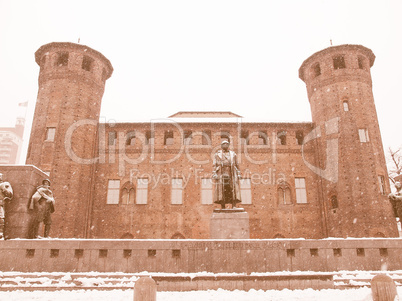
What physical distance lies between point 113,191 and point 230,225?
46.5ft

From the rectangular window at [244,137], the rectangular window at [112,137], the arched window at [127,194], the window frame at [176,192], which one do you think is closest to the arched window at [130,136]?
the rectangular window at [112,137]

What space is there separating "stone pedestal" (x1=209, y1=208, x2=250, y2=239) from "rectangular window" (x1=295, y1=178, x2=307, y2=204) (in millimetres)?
13231

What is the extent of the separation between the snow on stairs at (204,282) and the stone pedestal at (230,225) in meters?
1.84

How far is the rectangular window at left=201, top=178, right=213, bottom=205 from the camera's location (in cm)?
2242

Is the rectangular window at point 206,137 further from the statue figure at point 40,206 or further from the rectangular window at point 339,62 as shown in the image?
Result: the statue figure at point 40,206

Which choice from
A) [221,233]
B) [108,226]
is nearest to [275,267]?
[221,233]

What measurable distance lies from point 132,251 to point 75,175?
1354 centimetres

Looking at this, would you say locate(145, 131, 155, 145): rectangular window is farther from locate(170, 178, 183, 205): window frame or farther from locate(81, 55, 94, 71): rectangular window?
locate(81, 55, 94, 71): rectangular window

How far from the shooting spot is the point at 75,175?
21125 millimetres

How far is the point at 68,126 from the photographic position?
2192 cm

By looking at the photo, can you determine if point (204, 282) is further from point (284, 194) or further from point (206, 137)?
point (206, 137)

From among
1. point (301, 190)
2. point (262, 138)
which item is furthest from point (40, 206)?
point (301, 190)

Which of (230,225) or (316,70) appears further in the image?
(316,70)

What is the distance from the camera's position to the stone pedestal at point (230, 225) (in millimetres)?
10266
